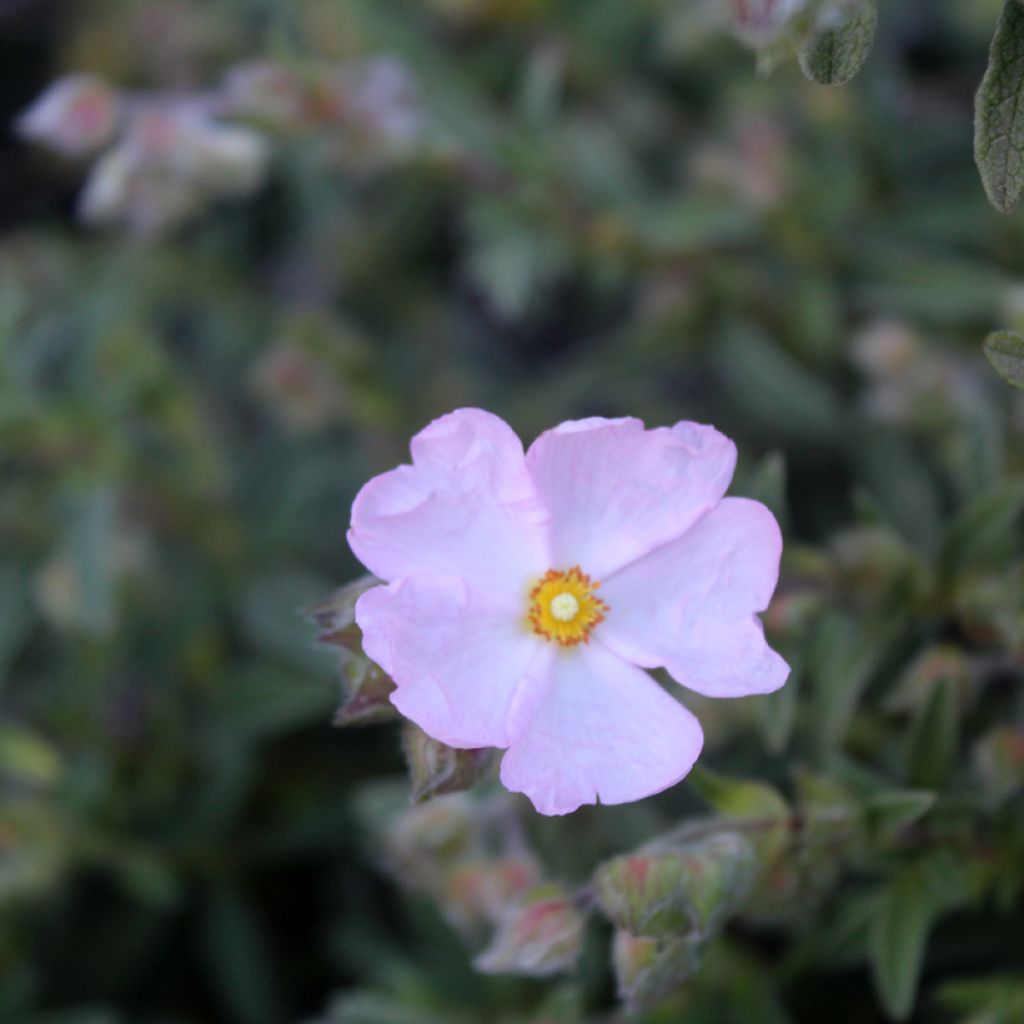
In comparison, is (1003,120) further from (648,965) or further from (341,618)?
(648,965)

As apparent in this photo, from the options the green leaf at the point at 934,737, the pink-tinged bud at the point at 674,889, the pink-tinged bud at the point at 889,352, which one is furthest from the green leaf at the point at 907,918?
the pink-tinged bud at the point at 889,352

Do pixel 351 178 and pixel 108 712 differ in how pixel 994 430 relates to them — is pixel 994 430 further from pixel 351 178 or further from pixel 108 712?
pixel 351 178

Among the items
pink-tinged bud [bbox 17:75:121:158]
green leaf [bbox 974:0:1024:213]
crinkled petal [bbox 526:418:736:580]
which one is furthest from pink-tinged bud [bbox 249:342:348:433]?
green leaf [bbox 974:0:1024:213]

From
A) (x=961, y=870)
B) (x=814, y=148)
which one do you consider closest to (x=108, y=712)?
(x=961, y=870)

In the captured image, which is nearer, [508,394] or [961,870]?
[961,870]

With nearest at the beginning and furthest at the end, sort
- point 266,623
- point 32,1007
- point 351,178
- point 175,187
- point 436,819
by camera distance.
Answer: point 436,819 → point 175,187 → point 32,1007 → point 266,623 → point 351,178

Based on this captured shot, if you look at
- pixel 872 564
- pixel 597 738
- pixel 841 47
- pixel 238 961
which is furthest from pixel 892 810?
pixel 238 961

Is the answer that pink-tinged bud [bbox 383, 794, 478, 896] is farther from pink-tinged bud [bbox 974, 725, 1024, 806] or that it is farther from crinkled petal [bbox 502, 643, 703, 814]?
pink-tinged bud [bbox 974, 725, 1024, 806]
